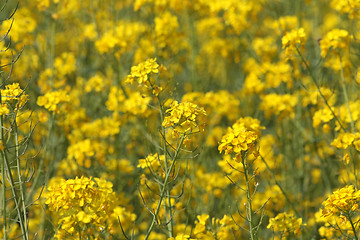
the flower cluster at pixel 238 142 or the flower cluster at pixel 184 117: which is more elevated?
the flower cluster at pixel 184 117

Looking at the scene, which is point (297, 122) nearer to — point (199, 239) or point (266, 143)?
point (266, 143)

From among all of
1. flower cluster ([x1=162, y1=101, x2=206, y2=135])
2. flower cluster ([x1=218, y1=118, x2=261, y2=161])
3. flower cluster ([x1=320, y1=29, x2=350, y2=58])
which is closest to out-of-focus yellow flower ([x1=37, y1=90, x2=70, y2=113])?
flower cluster ([x1=162, y1=101, x2=206, y2=135])

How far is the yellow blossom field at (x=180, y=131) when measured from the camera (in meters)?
3.22

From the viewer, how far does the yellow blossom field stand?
3.22 m

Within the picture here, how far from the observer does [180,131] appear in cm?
301

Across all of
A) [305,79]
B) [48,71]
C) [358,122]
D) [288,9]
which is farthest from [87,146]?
[288,9]

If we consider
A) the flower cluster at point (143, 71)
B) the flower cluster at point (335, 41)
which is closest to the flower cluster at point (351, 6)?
the flower cluster at point (335, 41)

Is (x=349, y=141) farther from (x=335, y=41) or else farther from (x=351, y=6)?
(x=351, y=6)

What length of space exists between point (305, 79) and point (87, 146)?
8.54 ft

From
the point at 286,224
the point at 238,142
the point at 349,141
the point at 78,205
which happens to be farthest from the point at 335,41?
the point at 78,205

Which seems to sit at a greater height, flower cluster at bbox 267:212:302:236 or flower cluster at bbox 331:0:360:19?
flower cluster at bbox 331:0:360:19

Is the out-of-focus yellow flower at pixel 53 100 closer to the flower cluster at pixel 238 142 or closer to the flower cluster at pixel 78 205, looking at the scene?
the flower cluster at pixel 78 205

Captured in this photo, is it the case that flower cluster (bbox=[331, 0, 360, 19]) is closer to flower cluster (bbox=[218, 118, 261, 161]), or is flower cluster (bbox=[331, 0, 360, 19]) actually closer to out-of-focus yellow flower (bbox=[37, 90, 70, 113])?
flower cluster (bbox=[218, 118, 261, 161])

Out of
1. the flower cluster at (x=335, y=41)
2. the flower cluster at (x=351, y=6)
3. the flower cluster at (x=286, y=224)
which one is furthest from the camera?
the flower cluster at (x=351, y=6)
